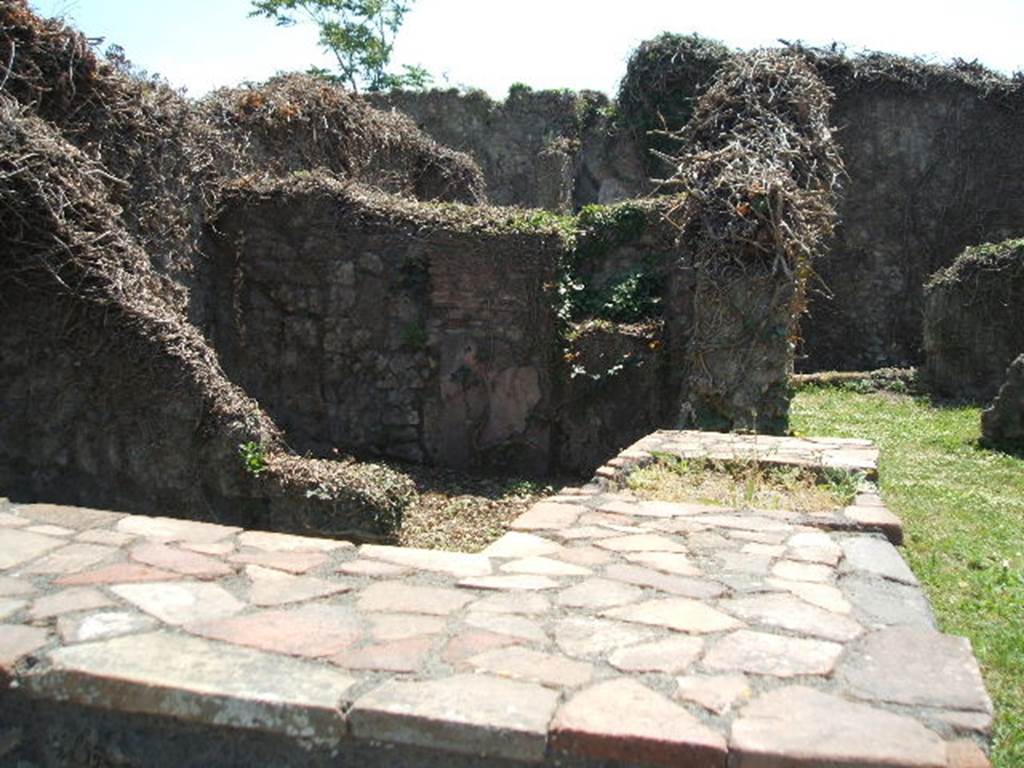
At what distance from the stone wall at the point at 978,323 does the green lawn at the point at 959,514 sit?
509 mm

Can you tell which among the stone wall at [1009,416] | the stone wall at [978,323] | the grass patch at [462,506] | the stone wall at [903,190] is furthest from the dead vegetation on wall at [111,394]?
the stone wall at [903,190]

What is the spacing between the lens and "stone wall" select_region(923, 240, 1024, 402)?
10.4m

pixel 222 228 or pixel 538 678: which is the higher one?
pixel 222 228

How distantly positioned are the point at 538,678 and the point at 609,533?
4.37 feet

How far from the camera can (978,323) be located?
34.6 ft

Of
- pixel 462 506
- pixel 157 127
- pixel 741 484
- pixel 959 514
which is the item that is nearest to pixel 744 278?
pixel 959 514

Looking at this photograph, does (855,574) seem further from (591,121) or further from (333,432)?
(591,121)

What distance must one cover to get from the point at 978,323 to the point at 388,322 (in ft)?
19.6

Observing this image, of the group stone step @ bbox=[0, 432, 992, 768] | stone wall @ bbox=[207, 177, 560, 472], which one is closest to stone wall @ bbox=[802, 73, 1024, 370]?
stone wall @ bbox=[207, 177, 560, 472]

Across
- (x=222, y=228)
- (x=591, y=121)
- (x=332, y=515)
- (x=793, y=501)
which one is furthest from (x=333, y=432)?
(x=591, y=121)

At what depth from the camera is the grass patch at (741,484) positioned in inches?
167

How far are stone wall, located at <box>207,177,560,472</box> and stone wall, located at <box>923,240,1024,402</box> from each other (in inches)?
187

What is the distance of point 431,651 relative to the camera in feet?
8.11

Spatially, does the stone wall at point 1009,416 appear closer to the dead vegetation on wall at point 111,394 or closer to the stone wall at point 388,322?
the stone wall at point 388,322
